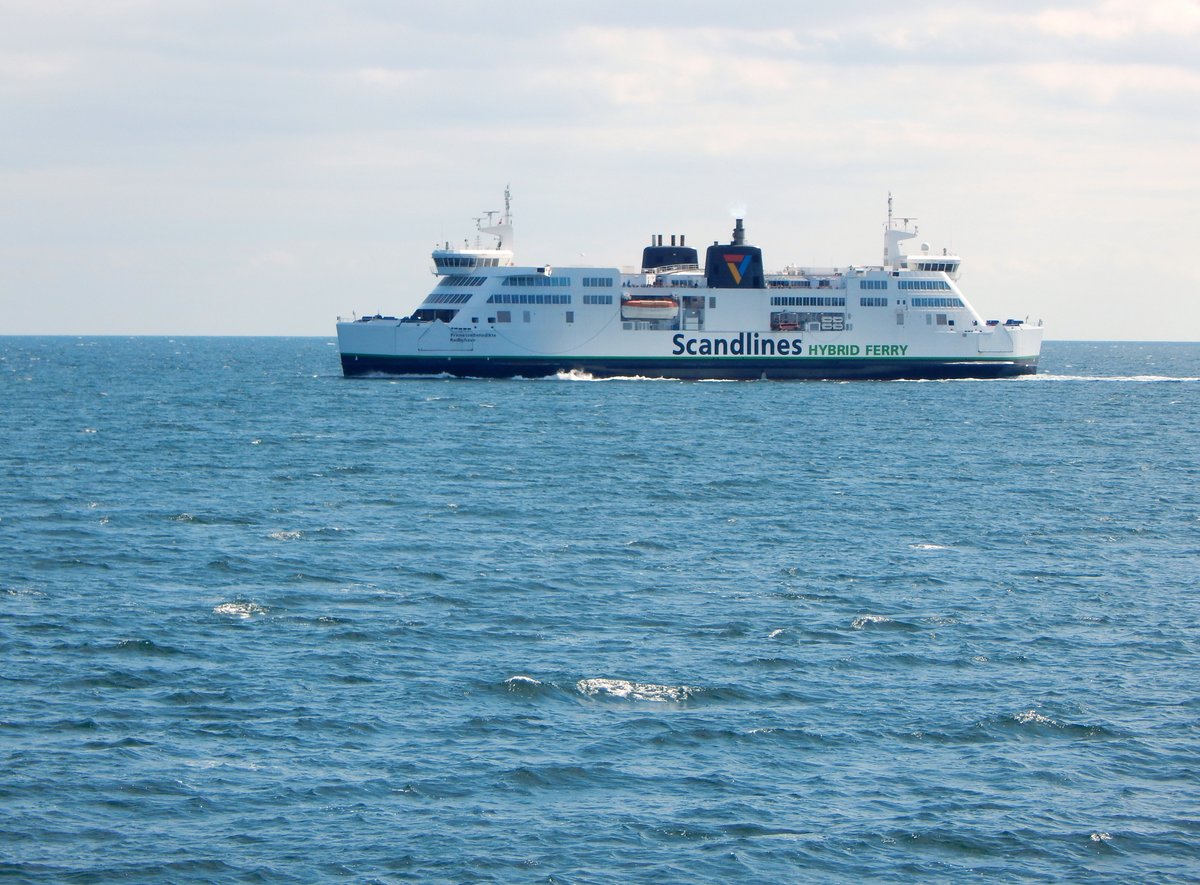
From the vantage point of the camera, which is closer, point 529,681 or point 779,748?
point 779,748

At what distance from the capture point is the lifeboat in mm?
107125

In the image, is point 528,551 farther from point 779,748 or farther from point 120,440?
point 120,440

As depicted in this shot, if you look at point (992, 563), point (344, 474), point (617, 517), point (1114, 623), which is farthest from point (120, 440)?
point (1114, 623)

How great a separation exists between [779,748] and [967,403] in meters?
78.4

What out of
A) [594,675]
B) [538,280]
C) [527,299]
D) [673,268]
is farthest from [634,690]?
[673,268]

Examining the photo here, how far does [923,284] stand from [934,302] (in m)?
1.61

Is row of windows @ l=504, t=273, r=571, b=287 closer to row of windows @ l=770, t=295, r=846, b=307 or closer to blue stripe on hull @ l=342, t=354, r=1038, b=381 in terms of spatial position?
blue stripe on hull @ l=342, t=354, r=1038, b=381

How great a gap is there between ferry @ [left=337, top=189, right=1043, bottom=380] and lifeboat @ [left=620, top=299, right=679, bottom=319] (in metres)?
0.07

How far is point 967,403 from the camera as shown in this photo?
98.8 meters

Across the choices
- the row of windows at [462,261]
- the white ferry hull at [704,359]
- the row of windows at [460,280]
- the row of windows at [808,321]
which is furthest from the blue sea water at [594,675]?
the row of windows at [462,261]

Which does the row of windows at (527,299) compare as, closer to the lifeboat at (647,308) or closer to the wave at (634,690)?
the lifeboat at (647,308)

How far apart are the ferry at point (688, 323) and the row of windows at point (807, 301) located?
0.25ft

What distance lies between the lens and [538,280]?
106 m

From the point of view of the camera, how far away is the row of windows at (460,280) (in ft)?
349
